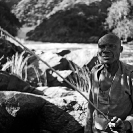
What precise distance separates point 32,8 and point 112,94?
6366cm

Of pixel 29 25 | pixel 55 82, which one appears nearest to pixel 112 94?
pixel 55 82

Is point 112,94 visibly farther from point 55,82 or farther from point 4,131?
point 55,82

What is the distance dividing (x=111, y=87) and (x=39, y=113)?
8.33 ft

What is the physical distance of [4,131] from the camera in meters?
3.70

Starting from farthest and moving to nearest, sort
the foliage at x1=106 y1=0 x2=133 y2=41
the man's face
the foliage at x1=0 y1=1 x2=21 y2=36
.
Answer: the foliage at x1=106 y1=0 x2=133 y2=41 < the foliage at x1=0 y1=1 x2=21 y2=36 < the man's face

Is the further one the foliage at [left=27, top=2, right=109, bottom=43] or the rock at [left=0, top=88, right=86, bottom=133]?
the foliage at [left=27, top=2, right=109, bottom=43]

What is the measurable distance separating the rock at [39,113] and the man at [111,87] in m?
2.19

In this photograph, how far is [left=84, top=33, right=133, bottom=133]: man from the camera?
1438 mm

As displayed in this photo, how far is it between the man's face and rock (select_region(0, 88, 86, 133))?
2.37m

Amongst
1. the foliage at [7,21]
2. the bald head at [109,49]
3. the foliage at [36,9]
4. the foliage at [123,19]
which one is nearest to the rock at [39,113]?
the bald head at [109,49]

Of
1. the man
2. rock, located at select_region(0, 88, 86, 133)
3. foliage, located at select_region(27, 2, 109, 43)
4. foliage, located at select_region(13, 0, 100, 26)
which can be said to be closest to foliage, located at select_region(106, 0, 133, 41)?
foliage, located at select_region(27, 2, 109, 43)

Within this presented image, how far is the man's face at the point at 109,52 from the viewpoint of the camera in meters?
1.42

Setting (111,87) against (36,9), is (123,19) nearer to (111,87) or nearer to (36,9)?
(111,87)

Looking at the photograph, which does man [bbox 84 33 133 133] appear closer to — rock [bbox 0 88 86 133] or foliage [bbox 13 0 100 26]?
rock [bbox 0 88 86 133]
